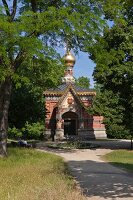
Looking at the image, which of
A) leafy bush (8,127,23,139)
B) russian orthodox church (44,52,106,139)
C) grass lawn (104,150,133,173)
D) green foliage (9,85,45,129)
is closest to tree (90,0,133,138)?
grass lawn (104,150,133,173)

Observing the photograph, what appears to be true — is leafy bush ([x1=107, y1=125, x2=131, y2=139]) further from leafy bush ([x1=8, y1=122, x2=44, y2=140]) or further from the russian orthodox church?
leafy bush ([x1=8, y1=122, x2=44, y2=140])

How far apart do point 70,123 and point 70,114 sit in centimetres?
123

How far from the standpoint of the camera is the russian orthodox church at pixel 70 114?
54.3 m

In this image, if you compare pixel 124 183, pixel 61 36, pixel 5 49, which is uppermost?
pixel 61 36

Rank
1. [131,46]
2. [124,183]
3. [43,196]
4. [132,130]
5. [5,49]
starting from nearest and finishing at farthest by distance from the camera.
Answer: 1. [43,196]
2. [124,183]
3. [5,49]
4. [131,46]
5. [132,130]

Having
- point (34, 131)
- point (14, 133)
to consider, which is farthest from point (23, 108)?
point (34, 131)

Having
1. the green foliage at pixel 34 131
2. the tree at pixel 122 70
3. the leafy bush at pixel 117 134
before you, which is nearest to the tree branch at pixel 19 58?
the tree at pixel 122 70

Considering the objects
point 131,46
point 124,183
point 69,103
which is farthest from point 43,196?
point 69,103

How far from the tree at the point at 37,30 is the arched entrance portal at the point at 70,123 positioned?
31.3m

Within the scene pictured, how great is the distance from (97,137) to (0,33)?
39.0 m

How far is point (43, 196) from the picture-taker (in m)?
9.73

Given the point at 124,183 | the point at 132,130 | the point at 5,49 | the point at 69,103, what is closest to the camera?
the point at 124,183

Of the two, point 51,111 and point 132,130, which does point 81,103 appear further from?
point 132,130

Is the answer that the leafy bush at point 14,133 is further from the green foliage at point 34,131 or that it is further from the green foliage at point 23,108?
the green foliage at point 23,108
